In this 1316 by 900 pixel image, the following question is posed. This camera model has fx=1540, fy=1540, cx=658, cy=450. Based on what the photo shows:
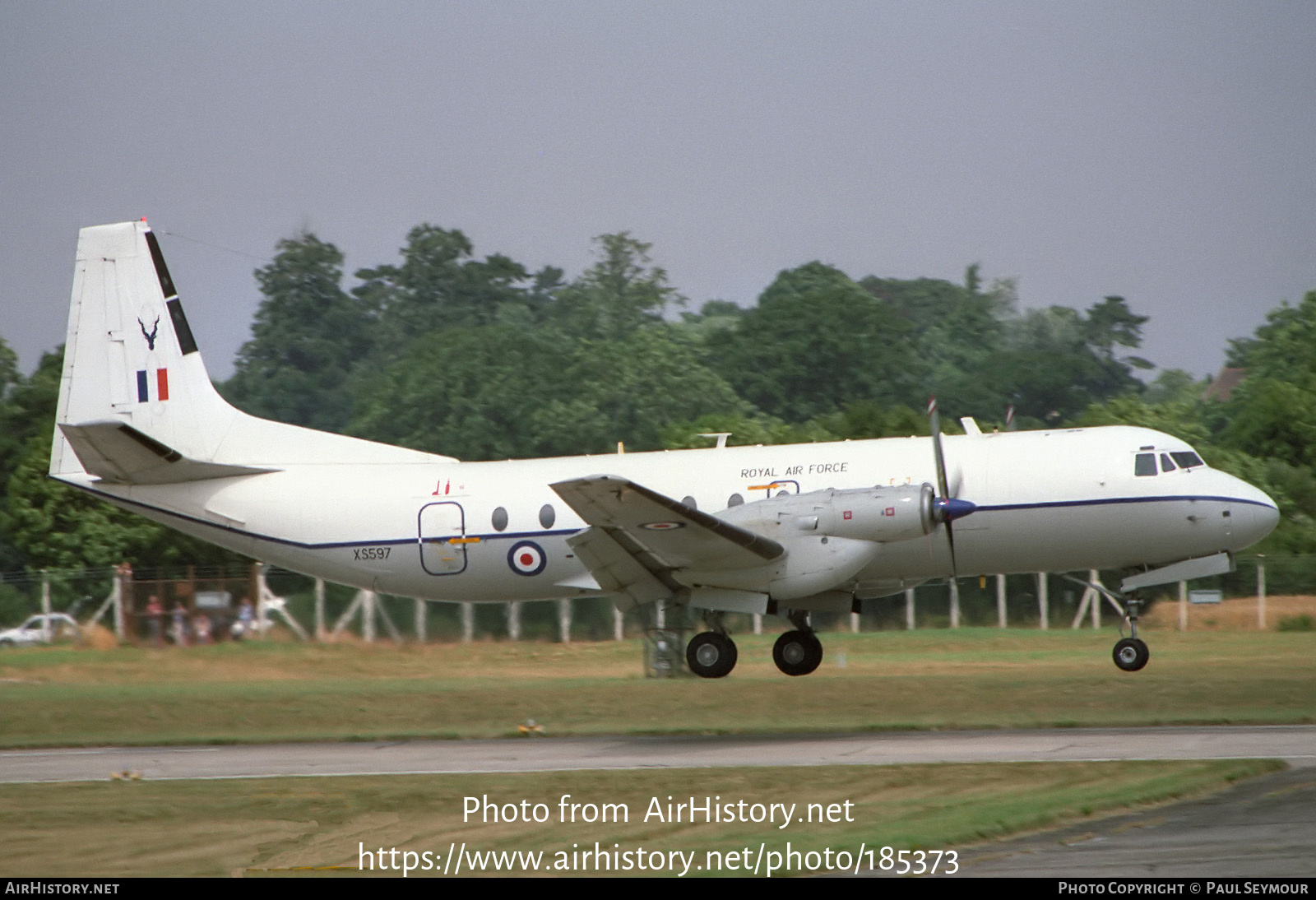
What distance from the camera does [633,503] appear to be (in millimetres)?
18109

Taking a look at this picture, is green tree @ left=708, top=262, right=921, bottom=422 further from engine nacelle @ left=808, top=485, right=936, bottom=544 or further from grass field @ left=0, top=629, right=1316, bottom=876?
engine nacelle @ left=808, top=485, right=936, bottom=544

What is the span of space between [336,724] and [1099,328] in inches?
2782

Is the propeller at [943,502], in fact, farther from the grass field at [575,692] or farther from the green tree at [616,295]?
the green tree at [616,295]

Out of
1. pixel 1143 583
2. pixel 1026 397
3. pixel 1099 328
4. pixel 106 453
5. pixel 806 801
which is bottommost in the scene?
pixel 806 801

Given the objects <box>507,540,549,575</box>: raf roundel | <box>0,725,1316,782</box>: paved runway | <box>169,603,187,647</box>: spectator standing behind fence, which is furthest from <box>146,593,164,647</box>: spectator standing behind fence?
<box>507,540,549,575</box>: raf roundel

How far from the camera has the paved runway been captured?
16.3 metres

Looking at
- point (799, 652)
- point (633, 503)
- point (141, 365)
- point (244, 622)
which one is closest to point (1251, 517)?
point (799, 652)

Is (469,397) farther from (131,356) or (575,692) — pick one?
(575,692)

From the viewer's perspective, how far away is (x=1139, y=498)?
19.0 metres

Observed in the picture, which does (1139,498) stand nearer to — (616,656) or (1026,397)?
(616,656)

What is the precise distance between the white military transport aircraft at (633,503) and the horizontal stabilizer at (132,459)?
4 cm

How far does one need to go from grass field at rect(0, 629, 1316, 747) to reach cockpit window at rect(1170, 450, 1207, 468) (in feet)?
10.5
